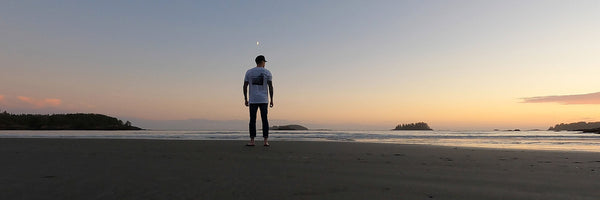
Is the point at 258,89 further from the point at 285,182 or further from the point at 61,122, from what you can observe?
the point at 61,122

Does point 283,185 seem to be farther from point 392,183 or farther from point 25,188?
point 25,188

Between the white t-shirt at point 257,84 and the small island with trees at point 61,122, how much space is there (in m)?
29.0

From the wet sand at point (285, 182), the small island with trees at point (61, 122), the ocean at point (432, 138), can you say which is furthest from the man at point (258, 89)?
the small island with trees at point (61, 122)

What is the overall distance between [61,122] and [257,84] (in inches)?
1311

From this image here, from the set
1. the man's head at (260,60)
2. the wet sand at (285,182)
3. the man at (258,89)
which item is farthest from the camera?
the man's head at (260,60)

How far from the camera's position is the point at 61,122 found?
3294 cm

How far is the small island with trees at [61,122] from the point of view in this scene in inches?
1227

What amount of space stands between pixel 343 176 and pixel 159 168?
Answer: 5.33ft

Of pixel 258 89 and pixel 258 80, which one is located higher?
pixel 258 80

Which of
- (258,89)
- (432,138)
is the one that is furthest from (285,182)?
(432,138)

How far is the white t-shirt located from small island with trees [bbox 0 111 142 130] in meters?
29.0

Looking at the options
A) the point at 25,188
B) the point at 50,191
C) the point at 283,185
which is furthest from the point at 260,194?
the point at 25,188

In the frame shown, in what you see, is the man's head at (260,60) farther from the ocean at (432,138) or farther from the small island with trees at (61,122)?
the small island with trees at (61,122)

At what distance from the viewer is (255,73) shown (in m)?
7.55
